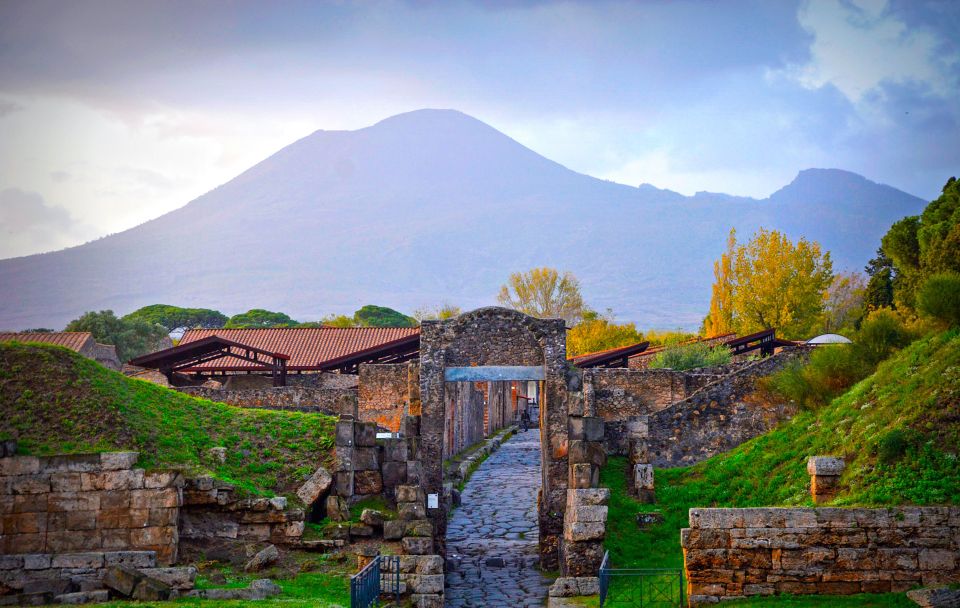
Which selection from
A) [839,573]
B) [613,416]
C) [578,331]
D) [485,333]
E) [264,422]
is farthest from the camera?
[578,331]

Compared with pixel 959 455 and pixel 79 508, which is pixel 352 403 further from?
pixel 959 455

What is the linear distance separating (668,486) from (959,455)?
631 cm

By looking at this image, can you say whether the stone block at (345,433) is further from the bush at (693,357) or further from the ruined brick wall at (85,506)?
the bush at (693,357)

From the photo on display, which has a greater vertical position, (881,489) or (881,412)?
(881,412)

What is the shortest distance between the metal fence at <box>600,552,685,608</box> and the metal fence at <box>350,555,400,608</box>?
3660mm

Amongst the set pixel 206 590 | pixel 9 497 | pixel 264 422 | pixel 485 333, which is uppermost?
pixel 485 333

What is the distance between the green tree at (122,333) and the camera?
77.8m

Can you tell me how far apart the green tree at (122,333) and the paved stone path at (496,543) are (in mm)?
53048

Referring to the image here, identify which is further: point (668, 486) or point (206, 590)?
point (668, 486)

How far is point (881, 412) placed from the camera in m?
16.0

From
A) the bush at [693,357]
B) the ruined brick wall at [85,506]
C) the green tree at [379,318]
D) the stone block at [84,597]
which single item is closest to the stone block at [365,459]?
the ruined brick wall at [85,506]

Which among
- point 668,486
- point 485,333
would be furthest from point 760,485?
point 485,333

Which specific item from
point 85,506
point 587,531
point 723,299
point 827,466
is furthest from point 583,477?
point 723,299

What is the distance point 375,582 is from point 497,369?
7234 mm
